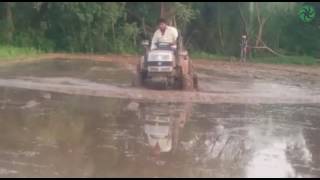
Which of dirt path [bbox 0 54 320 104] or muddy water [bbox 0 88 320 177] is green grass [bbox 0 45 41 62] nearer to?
dirt path [bbox 0 54 320 104]

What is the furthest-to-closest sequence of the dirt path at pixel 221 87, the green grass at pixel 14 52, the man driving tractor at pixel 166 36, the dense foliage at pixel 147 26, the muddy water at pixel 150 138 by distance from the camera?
the dense foliage at pixel 147 26 → the green grass at pixel 14 52 → the man driving tractor at pixel 166 36 → the dirt path at pixel 221 87 → the muddy water at pixel 150 138

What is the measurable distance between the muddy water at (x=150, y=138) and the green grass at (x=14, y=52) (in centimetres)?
975

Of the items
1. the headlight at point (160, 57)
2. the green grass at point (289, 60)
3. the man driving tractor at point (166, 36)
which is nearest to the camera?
the headlight at point (160, 57)

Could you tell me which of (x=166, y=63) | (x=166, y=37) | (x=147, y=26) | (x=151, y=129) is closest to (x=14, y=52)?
(x=147, y=26)

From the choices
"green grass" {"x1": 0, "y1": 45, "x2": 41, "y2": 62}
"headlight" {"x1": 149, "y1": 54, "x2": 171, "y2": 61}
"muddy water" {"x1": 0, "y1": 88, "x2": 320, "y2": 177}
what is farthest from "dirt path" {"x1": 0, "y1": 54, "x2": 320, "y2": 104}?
"green grass" {"x1": 0, "y1": 45, "x2": 41, "y2": 62}

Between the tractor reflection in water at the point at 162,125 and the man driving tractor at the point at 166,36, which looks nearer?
the tractor reflection in water at the point at 162,125

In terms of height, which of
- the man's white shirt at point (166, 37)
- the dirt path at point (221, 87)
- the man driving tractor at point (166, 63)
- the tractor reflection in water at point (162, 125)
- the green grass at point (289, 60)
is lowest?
the green grass at point (289, 60)

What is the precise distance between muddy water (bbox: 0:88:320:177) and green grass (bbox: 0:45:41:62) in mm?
9751

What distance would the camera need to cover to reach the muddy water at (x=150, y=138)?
742cm

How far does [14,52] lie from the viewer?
24.3 metres

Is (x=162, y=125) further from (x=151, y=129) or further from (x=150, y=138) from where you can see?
(x=150, y=138)

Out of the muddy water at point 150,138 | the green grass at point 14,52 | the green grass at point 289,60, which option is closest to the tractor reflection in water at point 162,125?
the muddy water at point 150,138

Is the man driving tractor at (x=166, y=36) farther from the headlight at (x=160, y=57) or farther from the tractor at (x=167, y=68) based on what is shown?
the headlight at (x=160, y=57)

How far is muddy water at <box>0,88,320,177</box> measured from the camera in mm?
7422
